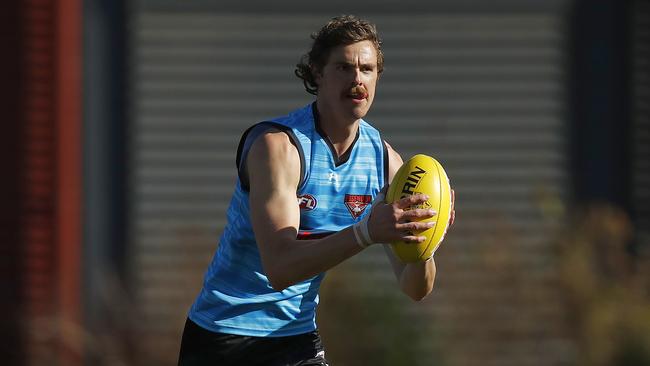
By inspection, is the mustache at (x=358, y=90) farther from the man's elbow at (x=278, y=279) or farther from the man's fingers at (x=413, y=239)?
the man's elbow at (x=278, y=279)

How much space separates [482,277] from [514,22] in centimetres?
253

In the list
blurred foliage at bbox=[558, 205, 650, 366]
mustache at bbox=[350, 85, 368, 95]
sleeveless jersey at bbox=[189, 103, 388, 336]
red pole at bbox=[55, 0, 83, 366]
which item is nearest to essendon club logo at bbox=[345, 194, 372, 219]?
sleeveless jersey at bbox=[189, 103, 388, 336]

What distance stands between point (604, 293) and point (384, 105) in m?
2.80

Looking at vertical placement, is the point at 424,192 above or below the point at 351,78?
below

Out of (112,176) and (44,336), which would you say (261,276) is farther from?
(112,176)

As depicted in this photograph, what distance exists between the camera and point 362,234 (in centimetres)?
444

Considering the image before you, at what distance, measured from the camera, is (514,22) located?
1162 centimetres

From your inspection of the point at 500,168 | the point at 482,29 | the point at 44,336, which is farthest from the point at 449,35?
the point at 44,336

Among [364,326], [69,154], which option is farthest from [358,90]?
[69,154]

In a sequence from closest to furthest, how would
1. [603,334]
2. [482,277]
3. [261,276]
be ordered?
[261,276]
[603,334]
[482,277]

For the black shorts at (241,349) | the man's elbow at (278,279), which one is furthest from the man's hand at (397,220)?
the black shorts at (241,349)

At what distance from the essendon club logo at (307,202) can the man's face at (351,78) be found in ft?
1.10

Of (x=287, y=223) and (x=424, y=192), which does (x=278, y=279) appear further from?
(x=424, y=192)

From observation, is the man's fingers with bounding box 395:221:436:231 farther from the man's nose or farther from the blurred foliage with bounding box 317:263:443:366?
the blurred foliage with bounding box 317:263:443:366
